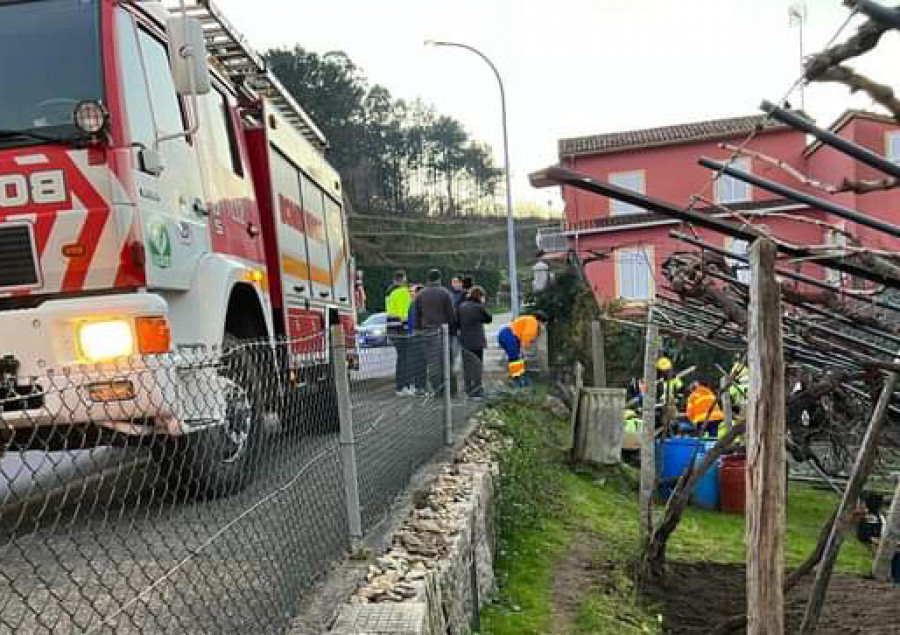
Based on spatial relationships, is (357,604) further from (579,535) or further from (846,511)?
(579,535)

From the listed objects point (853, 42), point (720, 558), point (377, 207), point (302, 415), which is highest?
point (377, 207)

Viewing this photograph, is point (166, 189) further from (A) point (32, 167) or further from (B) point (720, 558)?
(B) point (720, 558)

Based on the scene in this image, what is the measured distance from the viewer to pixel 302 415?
440 centimetres

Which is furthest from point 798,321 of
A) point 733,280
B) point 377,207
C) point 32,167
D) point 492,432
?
point 377,207

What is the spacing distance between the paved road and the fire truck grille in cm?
88

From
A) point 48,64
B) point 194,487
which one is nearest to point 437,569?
point 194,487

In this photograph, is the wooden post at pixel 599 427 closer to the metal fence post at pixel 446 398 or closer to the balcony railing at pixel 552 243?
the metal fence post at pixel 446 398

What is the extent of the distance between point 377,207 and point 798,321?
52.8 m

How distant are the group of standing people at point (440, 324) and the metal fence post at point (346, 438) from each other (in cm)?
278

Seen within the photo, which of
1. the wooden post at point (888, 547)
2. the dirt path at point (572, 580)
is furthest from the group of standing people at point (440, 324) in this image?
the wooden post at point (888, 547)

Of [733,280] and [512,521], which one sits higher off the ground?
[733,280]

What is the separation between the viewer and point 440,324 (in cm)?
1018

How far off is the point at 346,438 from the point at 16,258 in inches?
74.7

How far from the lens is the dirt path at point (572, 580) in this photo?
17.0 feet
